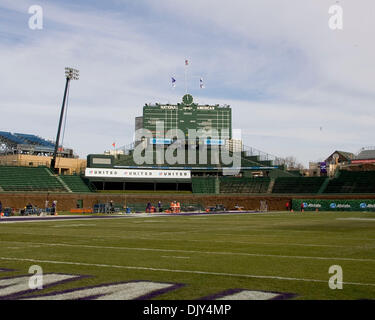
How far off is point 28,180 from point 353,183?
52.5m

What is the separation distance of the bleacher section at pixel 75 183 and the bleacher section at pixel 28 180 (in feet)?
5.82

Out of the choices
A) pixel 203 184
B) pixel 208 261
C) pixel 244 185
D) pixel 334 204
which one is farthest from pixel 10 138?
pixel 208 261

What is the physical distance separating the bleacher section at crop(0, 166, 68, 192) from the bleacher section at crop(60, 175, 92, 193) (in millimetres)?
1773

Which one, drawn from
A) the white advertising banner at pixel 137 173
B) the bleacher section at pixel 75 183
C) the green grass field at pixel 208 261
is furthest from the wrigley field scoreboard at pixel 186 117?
the green grass field at pixel 208 261

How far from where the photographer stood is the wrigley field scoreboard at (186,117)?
10369 cm

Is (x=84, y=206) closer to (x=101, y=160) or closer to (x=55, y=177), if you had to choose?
(x=55, y=177)

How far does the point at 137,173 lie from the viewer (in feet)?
273

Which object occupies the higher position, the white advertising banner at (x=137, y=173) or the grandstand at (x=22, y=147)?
the grandstand at (x=22, y=147)

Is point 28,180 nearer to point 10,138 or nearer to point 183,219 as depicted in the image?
point 183,219

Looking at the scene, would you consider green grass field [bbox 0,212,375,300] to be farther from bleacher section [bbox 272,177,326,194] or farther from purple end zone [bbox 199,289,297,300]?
bleacher section [bbox 272,177,326,194]

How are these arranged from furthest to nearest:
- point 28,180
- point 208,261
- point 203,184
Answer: point 203,184 → point 28,180 → point 208,261

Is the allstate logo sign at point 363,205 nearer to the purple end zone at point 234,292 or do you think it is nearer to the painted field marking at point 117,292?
the purple end zone at point 234,292
